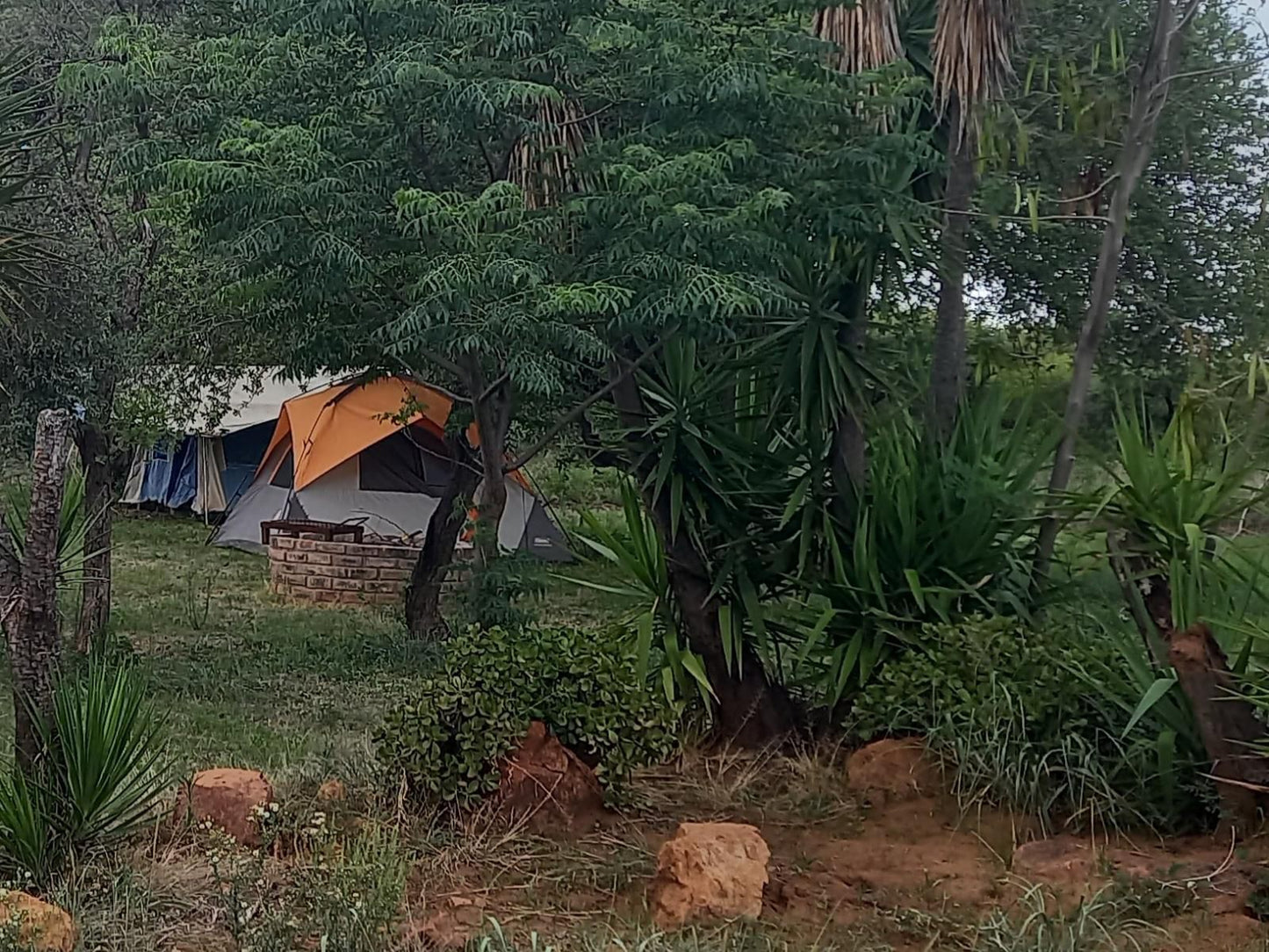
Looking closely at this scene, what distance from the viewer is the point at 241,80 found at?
19.8 feet

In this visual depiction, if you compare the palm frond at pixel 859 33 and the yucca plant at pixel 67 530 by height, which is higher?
the palm frond at pixel 859 33

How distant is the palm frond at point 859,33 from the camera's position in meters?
5.99

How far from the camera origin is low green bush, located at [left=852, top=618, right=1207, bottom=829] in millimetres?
4426

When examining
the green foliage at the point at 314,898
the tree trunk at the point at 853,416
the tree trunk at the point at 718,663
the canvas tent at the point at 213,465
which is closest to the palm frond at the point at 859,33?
the tree trunk at the point at 853,416

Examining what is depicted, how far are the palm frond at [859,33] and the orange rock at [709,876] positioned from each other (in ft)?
11.7

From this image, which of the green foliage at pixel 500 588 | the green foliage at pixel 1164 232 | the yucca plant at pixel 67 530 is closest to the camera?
the yucca plant at pixel 67 530

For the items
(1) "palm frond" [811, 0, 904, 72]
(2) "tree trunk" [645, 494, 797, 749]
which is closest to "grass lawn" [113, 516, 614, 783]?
(2) "tree trunk" [645, 494, 797, 749]

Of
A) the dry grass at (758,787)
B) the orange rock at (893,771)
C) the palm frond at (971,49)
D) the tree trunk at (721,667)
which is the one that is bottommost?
the dry grass at (758,787)

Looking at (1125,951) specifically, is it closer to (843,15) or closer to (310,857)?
(310,857)

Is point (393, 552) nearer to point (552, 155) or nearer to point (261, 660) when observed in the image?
point (261, 660)

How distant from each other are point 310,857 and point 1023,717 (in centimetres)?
240

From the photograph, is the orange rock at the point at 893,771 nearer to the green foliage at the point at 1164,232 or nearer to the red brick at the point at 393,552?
the green foliage at the point at 1164,232

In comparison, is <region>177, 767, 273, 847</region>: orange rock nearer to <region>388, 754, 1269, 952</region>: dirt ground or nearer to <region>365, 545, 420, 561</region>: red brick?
<region>388, 754, 1269, 952</region>: dirt ground

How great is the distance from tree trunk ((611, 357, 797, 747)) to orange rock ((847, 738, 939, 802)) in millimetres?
646
